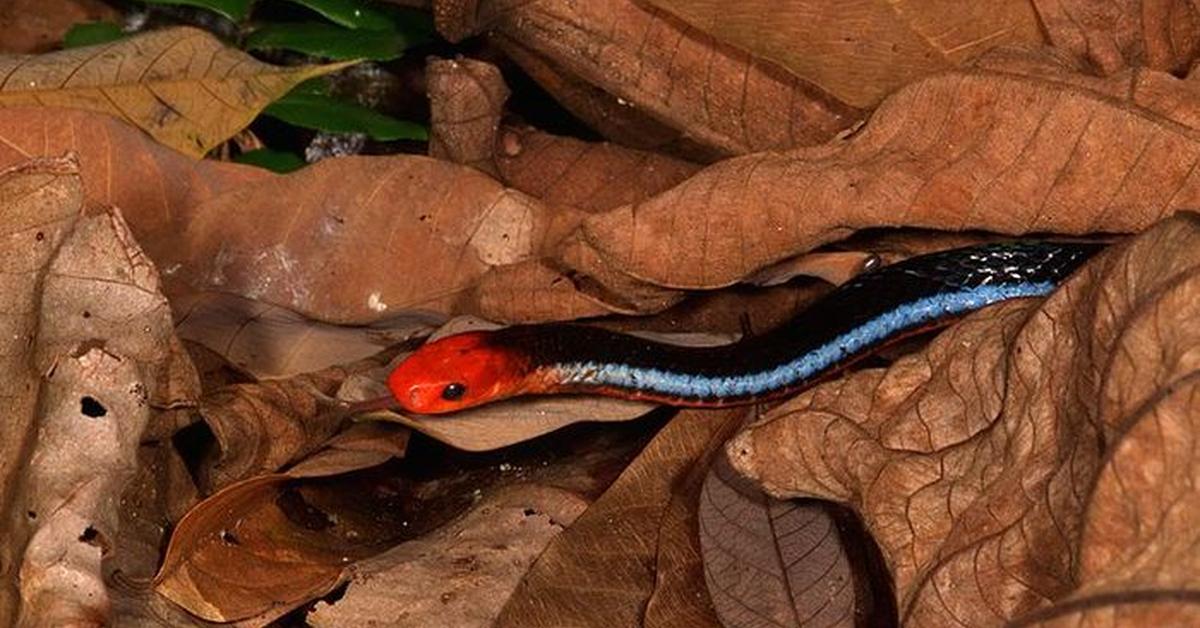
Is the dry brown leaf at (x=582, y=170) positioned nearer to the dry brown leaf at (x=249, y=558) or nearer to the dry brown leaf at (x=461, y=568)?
the dry brown leaf at (x=461, y=568)

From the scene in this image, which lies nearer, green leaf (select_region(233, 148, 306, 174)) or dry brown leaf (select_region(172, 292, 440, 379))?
dry brown leaf (select_region(172, 292, 440, 379))

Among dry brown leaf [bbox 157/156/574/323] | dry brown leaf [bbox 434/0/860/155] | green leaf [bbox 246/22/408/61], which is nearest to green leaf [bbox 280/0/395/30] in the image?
green leaf [bbox 246/22/408/61]

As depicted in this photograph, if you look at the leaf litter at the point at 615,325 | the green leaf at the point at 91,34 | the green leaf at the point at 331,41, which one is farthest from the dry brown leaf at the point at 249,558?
the green leaf at the point at 91,34

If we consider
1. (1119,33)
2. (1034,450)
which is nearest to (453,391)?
(1034,450)

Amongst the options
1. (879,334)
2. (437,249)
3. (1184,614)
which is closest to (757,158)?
(879,334)

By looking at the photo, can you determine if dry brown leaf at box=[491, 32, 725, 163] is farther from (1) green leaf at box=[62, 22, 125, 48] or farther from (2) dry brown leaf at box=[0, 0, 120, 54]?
(2) dry brown leaf at box=[0, 0, 120, 54]

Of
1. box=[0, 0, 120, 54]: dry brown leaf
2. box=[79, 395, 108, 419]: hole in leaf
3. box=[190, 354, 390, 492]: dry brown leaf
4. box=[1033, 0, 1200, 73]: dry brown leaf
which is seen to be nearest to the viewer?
box=[79, 395, 108, 419]: hole in leaf

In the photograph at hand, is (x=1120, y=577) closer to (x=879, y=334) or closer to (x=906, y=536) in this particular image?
(x=906, y=536)
